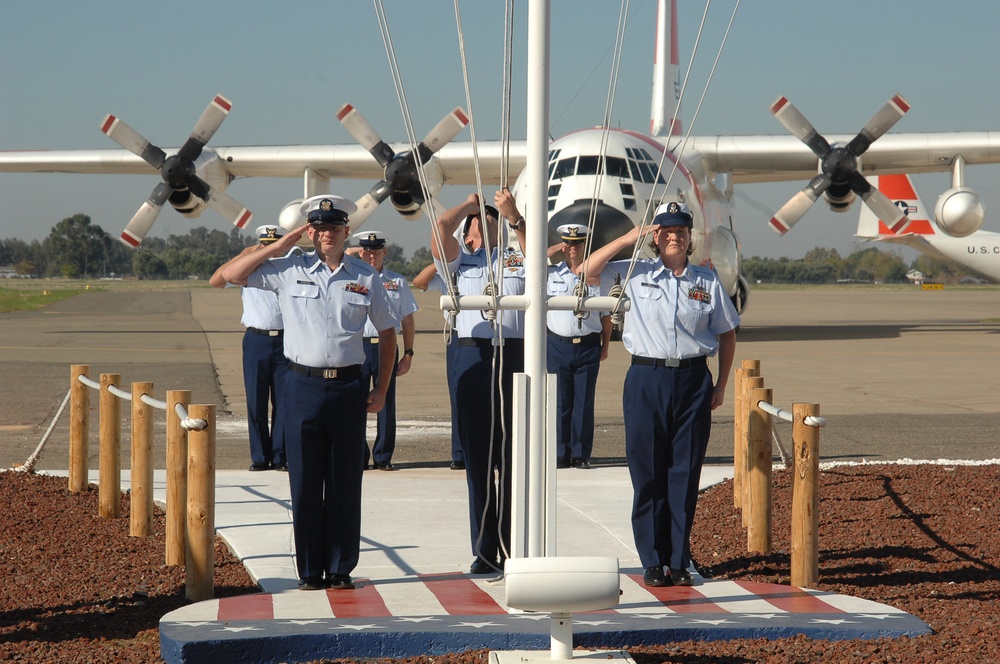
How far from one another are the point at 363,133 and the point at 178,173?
377 cm

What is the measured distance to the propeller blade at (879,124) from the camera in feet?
68.1

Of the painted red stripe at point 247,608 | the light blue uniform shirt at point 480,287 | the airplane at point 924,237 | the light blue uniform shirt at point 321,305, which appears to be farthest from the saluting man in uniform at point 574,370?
the airplane at point 924,237

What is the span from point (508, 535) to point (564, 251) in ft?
10.1

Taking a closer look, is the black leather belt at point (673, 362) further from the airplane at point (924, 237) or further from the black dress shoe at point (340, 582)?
the airplane at point (924, 237)

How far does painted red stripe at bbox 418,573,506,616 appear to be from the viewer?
4.82m

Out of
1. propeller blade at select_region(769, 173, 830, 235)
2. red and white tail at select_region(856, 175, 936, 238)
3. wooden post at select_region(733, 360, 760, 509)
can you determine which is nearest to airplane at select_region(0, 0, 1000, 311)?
propeller blade at select_region(769, 173, 830, 235)

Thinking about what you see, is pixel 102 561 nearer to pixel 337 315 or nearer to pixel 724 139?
pixel 337 315

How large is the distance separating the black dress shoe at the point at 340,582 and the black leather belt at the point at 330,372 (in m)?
0.91

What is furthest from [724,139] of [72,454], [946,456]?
[72,454]

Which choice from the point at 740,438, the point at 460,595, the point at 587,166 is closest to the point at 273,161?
the point at 587,166

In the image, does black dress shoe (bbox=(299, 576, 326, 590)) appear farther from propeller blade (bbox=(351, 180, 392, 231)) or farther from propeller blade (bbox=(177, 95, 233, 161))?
propeller blade (bbox=(177, 95, 233, 161))

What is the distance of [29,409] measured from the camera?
42.6 ft

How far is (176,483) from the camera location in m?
5.64

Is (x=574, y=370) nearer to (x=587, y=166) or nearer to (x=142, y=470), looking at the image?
(x=142, y=470)
